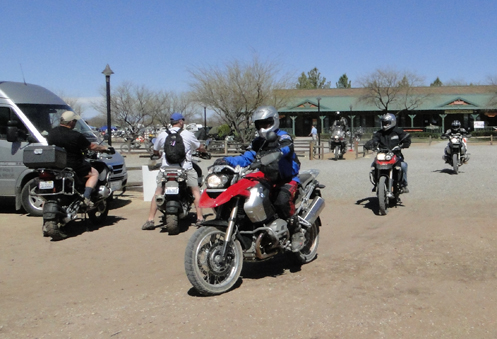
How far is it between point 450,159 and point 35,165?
1238 cm

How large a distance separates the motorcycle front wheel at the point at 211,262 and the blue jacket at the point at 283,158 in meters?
0.78

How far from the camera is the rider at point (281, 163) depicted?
5430mm

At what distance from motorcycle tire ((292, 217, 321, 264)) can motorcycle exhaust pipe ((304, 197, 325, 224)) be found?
0.12 meters

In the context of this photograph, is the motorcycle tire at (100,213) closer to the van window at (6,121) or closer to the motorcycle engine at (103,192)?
the motorcycle engine at (103,192)

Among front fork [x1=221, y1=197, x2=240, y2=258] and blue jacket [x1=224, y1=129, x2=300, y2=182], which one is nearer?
front fork [x1=221, y1=197, x2=240, y2=258]

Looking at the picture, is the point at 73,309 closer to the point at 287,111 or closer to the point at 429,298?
the point at 429,298

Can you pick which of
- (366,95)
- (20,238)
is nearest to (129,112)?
(366,95)

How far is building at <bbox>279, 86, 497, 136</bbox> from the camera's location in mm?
56562

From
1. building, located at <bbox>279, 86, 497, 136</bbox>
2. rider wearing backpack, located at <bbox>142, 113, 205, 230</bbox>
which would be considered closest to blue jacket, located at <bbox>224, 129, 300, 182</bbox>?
rider wearing backpack, located at <bbox>142, 113, 205, 230</bbox>

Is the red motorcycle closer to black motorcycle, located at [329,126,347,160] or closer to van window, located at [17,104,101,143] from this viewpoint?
van window, located at [17,104,101,143]

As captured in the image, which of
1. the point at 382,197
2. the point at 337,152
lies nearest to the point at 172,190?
the point at 382,197

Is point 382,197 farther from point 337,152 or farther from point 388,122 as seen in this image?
point 337,152

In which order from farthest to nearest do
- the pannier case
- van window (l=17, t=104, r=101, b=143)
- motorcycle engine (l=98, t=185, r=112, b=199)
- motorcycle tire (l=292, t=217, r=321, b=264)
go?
van window (l=17, t=104, r=101, b=143), motorcycle engine (l=98, t=185, r=112, b=199), the pannier case, motorcycle tire (l=292, t=217, r=321, b=264)

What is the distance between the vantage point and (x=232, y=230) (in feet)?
16.6
